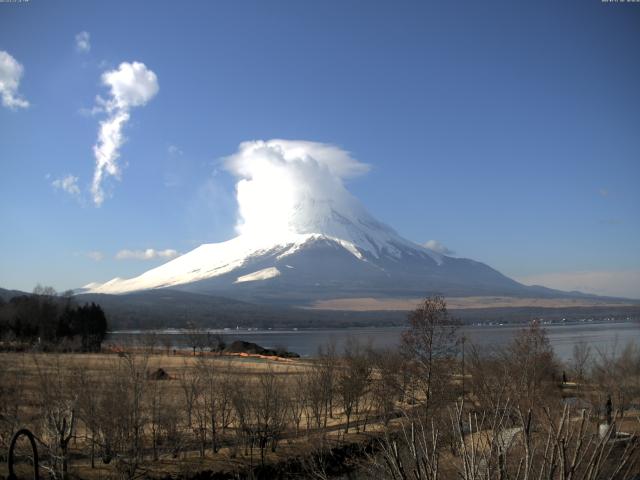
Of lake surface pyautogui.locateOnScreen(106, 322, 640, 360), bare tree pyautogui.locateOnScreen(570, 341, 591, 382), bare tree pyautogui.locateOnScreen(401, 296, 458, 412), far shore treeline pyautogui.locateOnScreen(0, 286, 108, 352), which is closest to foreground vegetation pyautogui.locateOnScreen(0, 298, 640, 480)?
bare tree pyautogui.locateOnScreen(401, 296, 458, 412)

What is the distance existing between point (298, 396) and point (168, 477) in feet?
36.1

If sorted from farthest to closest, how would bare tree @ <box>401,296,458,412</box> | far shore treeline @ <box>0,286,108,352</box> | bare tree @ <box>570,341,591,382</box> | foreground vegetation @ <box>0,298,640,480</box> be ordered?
far shore treeline @ <box>0,286,108,352</box>, bare tree @ <box>570,341,591,382</box>, bare tree @ <box>401,296,458,412</box>, foreground vegetation @ <box>0,298,640,480</box>

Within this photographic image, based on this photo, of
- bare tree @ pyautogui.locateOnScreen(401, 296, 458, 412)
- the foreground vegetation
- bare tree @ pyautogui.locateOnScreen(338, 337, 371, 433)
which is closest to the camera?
the foreground vegetation

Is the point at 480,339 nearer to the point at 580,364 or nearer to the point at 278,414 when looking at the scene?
the point at 580,364

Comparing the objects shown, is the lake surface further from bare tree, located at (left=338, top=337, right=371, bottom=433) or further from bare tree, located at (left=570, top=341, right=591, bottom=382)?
bare tree, located at (left=338, top=337, right=371, bottom=433)

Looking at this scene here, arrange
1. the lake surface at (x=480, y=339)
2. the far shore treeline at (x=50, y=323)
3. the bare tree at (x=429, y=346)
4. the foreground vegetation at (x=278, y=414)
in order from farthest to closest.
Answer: the far shore treeline at (x=50, y=323) → the lake surface at (x=480, y=339) → the bare tree at (x=429, y=346) → the foreground vegetation at (x=278, y=414)

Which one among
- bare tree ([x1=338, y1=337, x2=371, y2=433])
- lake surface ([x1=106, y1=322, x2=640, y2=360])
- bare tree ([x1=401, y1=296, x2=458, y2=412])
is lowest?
lake surface ([x1=106, y1=322, x2=640, y2=360])

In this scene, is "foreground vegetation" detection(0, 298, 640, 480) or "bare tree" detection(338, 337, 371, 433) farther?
"bare tree" detection(338, 337, 371, 433)

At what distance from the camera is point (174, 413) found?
28.0 metres

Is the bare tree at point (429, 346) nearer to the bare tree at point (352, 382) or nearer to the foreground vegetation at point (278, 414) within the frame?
the foreground vegetation at point (278, 414)

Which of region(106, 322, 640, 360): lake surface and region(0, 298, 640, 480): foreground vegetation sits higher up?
region(0, 298, 640, 480): foreground vegetation

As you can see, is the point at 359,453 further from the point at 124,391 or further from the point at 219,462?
the point at 124,391

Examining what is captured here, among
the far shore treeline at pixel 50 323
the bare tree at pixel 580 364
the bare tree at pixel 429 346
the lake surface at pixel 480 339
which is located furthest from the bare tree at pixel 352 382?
the far shore treeline at pixel 50 323

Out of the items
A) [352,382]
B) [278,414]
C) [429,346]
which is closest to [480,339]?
[352,382]
